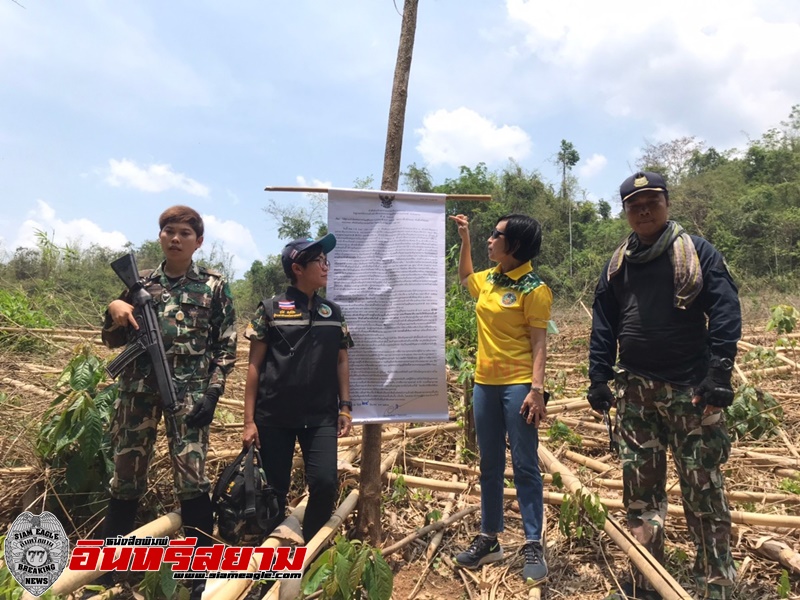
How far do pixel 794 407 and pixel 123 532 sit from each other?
6149mm

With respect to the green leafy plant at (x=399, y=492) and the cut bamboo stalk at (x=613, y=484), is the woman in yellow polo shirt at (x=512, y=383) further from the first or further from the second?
the green leafy plant at (x=399, y=492)

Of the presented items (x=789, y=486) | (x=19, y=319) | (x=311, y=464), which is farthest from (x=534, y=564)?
(x=19, y=319)

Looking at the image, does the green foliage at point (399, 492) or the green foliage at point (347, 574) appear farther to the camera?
the green foliage at point (399, 492)

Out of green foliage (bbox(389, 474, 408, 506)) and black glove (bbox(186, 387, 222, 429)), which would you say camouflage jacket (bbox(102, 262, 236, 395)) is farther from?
green foliage (bbox(389, 474, 408, 506))

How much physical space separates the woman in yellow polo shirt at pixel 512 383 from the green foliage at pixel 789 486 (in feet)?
7.07

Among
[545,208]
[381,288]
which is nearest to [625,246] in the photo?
[381,288]

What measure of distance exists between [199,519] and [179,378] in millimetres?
781

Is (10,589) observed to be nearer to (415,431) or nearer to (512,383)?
(512,383)

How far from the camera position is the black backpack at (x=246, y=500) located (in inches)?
104

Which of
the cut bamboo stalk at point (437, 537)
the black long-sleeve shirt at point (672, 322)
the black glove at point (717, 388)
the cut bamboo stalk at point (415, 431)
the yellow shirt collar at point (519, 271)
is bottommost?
the cut bamboo stalk at point (437, 537)

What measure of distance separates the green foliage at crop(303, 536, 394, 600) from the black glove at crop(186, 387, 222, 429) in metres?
1.00

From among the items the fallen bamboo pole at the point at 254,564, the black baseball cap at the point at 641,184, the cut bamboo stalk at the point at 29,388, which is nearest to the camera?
the fallen bamboo pole at the point at 254,564

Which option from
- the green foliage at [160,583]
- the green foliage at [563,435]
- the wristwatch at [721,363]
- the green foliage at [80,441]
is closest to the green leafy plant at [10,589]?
the green foliage at [160,583]

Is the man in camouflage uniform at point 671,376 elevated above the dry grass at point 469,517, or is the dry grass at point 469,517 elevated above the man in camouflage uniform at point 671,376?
the man in camouflage uniform at point 671,376
